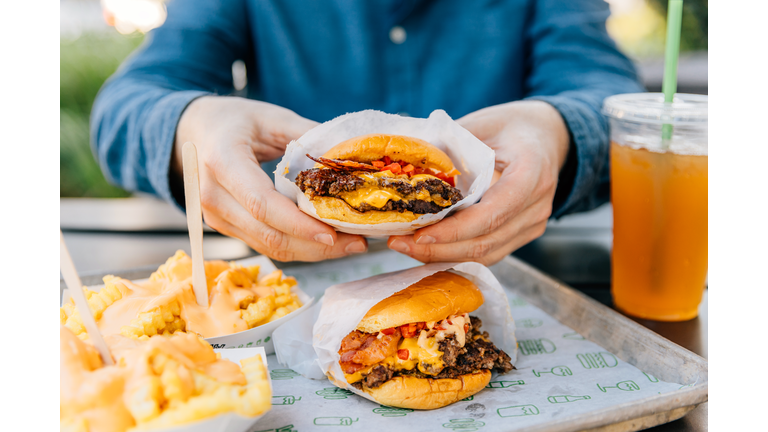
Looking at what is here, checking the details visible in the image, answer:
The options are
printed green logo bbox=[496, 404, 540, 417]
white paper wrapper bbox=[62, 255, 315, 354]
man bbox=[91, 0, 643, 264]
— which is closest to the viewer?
printed green logo bbox=[496, 404, 540, 417]

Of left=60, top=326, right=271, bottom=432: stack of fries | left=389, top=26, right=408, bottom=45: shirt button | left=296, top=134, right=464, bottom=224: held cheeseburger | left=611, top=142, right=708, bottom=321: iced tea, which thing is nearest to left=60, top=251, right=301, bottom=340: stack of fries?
left=60, top=326, right=271, bottom=432: stack of fries

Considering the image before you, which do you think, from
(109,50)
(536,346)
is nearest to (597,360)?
(536,346)

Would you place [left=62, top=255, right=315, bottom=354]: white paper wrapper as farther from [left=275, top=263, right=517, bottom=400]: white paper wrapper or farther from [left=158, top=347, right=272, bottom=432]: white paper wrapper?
[left=158, top=347, right=272, bottom=432]: white paper wrapper

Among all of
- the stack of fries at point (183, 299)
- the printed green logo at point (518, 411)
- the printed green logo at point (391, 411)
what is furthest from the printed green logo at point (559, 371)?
the stack of fries at point (183, 299)

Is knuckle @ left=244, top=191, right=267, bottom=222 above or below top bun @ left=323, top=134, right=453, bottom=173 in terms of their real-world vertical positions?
below

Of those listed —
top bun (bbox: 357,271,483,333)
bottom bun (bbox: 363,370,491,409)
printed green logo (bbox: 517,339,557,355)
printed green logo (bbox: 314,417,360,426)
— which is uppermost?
top bun (bbox: 357,271,483,333)

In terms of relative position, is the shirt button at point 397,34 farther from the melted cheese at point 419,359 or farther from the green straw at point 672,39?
the melted cheese at point 419,359

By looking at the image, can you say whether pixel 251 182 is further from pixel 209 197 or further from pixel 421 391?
pixel 421 391
